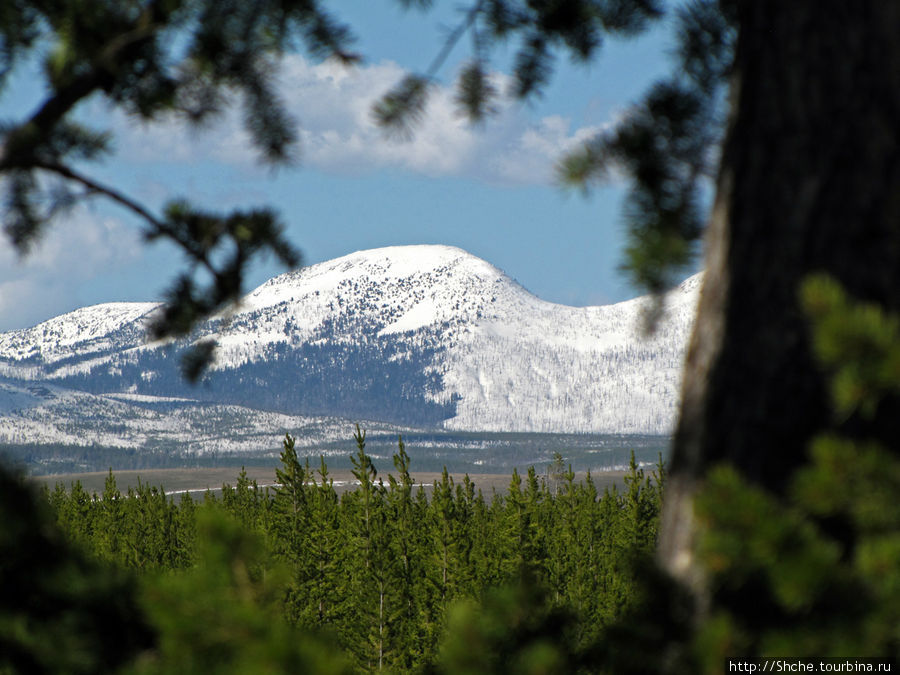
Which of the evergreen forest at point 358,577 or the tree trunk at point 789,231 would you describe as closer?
the evergreen forest at point 358,577

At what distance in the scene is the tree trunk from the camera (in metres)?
1.98

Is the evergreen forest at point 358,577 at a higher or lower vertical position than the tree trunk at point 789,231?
lower

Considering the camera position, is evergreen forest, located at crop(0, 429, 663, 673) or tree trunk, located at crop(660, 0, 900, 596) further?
tree trunk, located at crop(660, 0, 900, 596)

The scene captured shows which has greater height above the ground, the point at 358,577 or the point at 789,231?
the point at 789,231

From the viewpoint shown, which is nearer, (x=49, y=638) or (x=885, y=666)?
(x=885, y=666)

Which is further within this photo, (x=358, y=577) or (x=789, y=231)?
(x=358, y=577)

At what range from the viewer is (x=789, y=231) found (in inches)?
80.4

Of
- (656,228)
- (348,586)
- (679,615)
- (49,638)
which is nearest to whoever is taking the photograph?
(679,615)

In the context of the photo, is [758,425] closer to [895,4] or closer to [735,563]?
[735,563]

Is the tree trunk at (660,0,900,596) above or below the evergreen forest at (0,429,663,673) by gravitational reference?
above

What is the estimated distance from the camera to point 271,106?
3566 millimetres

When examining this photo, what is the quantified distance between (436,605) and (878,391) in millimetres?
22306

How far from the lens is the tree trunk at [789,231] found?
77.9 inches

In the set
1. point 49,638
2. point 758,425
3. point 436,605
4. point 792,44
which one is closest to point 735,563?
point 758,425
